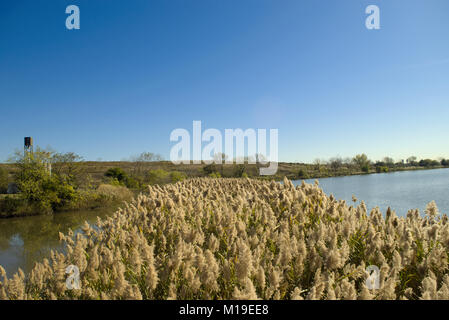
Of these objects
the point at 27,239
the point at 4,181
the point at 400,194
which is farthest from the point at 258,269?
the point at 4,181

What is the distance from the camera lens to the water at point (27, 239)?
6.16 m

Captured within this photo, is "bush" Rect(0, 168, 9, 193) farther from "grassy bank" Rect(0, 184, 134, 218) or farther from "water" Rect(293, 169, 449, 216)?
"water" Rect(293, 169, 449, 216)

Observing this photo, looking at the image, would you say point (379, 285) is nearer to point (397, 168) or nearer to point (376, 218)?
point (376, 218)

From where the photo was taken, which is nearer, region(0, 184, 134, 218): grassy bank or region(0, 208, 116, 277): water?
region(0, 208, 116, 277): water

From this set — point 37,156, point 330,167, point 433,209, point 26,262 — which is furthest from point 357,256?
point 330,167

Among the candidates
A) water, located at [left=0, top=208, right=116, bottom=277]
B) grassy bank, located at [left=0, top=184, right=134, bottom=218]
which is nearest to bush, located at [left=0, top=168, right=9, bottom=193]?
grassy bank, located at [left=0, top=184, right=134, bottom=218]

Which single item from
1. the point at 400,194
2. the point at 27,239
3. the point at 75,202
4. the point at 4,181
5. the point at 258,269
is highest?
the point at 258,269

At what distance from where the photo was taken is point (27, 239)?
27.3 ft

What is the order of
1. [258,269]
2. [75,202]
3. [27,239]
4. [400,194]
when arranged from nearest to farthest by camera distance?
[258,269] → [27,239] → [400,194] → [75,202]

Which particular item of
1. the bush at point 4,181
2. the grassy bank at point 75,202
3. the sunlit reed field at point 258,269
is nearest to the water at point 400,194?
the sunlit reed field at point 258,269

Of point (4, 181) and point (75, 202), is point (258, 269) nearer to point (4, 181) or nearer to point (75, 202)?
point (75, 202)

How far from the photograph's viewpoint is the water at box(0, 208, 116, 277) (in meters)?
6.16
